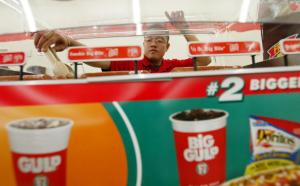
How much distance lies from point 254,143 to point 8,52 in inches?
47.7

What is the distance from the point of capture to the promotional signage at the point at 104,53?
119 centimetres

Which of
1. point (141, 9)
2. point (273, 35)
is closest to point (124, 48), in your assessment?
point (273, 35)

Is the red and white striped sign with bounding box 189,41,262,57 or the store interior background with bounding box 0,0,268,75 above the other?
the store interior background with bounding box 0,0,268,75

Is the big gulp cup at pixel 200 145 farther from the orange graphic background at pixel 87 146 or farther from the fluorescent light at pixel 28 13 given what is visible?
the fluorescent light at pixel 28 13

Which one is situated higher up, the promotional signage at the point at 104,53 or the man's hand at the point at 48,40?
the man's hand at the point at 48,40

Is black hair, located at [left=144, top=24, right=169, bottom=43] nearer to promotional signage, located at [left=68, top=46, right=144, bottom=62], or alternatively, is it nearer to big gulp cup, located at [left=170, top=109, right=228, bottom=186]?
promotional signage, located at [left=68, top=46, right=144, bottom=62]

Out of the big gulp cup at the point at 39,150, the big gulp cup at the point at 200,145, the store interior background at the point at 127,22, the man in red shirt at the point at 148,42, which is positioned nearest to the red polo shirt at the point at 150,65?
the man in red shirt at the point at 148,42

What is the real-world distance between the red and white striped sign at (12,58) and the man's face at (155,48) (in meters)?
1.02

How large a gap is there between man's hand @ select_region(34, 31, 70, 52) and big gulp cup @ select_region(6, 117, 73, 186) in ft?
1.40

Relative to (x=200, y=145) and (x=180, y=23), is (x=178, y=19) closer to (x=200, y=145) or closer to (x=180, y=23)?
(x=180, y=23)

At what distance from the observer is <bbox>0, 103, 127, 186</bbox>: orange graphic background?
45.9 inches

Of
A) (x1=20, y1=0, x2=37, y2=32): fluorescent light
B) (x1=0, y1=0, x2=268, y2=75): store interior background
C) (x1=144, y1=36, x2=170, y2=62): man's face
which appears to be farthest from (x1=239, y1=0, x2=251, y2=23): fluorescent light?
(x1=20, y1=0, x2=37, y2=32): fluorescent light

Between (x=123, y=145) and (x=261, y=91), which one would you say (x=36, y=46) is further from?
(x=261, y=91)

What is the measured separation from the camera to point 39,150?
109cm
